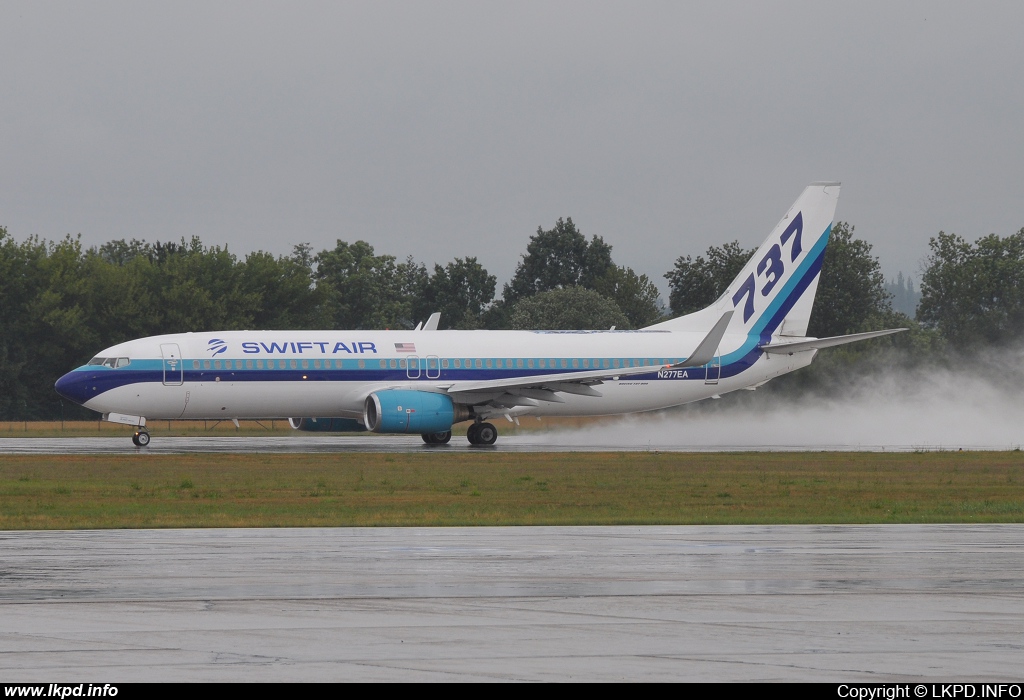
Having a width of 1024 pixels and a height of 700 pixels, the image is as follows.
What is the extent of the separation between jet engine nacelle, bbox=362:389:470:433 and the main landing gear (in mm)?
1365

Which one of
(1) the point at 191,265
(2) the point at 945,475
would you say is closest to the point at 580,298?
(1) the point at 191,265

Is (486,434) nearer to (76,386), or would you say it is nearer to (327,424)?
(327,424)

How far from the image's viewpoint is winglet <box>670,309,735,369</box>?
146 ft

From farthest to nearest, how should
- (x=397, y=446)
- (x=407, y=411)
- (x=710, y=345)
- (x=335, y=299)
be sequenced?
(x=335, y=299) < (x=397, y=446) < (x=710, y=345) < (x=407, y=411)

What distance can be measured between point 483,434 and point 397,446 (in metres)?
3.14

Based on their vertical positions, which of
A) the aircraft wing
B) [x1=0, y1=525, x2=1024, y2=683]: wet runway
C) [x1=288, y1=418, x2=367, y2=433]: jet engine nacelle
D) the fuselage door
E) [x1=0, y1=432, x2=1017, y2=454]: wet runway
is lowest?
[x1=0, y1=525, x2=1024, y2=683]: wet runway

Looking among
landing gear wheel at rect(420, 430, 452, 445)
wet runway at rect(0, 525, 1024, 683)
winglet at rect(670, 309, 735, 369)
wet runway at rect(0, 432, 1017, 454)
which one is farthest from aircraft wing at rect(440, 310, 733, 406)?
wet runway at rect(0, 525, 1024, 683)

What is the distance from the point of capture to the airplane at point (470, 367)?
43.0m

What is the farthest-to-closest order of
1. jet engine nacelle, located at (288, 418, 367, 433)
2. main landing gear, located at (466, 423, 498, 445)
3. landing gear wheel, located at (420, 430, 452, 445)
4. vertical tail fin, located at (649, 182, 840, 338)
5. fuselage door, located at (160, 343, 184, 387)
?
vertical tail fin, located at (649, 182, 840, 338) < jet engine nacelle, located at (288, 418, 367, 433) < landing gear wheel, located at (420, 430, 452, 445) < main landing gear, located at (466, 423, 498, 445) < fuselage door, located at (160, 343, 184, 387)

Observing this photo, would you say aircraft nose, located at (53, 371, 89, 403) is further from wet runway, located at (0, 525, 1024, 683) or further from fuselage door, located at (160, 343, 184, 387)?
wet runway, located at (0, 525, 1024, 683)

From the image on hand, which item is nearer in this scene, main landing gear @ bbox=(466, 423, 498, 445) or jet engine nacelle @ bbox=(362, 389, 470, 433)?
jet engine nacelle @ bbox=(362, 389, 470, 433)

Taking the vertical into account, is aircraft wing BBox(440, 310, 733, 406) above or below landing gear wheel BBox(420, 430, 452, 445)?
above

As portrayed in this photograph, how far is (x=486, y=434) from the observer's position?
45094 mm

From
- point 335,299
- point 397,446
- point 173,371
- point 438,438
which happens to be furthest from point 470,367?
point 335,299
